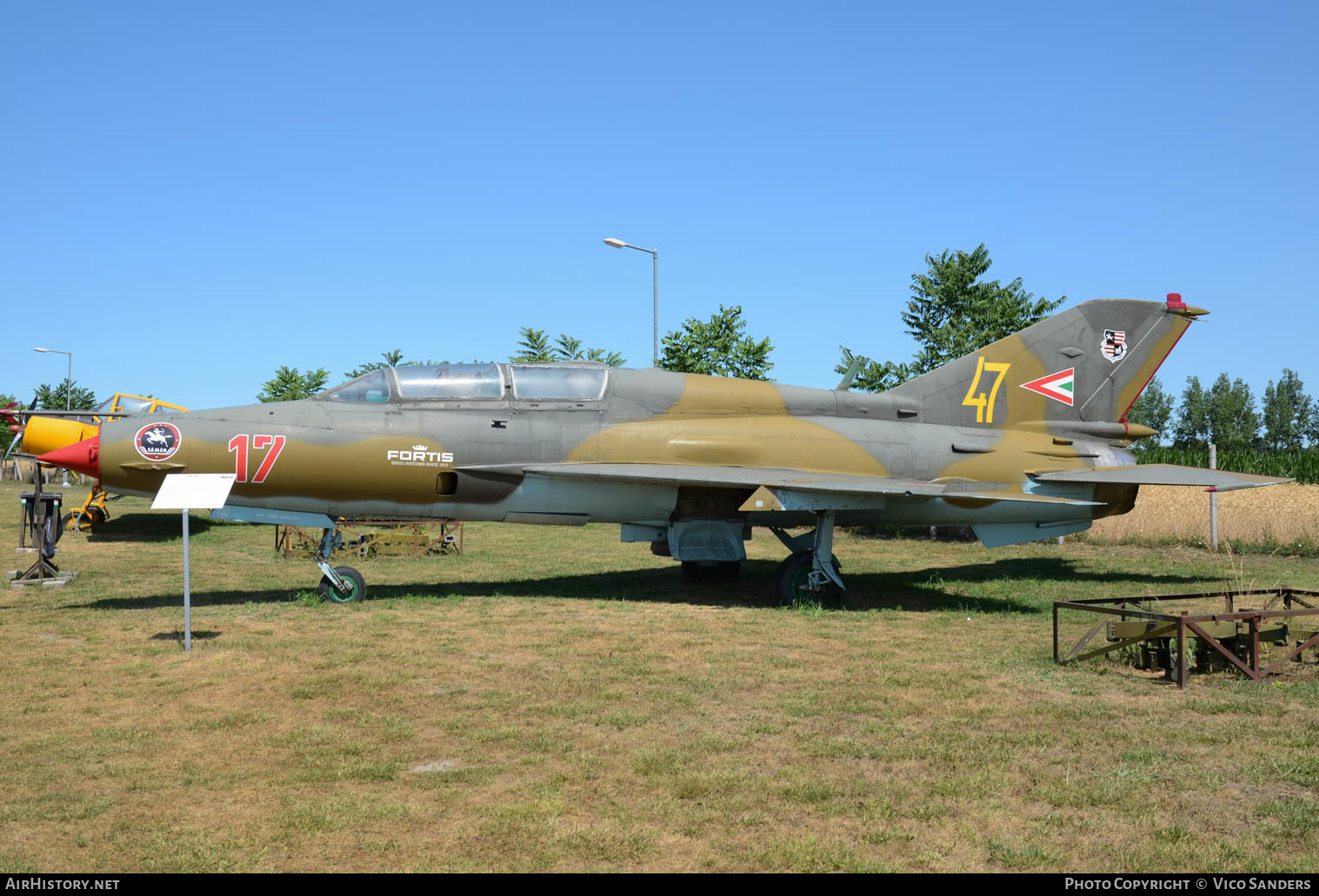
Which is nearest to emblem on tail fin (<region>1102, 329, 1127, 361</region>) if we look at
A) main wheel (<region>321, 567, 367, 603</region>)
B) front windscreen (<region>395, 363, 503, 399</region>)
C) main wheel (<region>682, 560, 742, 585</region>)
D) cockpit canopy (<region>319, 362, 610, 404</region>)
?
main wheel (<region>682, 560, 742, 585</region>)

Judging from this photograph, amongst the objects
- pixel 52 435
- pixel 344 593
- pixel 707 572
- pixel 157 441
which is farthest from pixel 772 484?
pixel 52 435

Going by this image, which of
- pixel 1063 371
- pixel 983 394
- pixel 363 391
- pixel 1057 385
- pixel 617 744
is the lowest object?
pixel 617 744

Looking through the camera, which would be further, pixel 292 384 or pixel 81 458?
pixel 292 384

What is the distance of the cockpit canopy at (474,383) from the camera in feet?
44.4

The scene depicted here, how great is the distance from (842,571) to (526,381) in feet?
26.2

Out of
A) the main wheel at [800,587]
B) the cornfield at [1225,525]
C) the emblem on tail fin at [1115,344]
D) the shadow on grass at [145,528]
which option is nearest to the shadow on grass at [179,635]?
the main wheel at [800,587]

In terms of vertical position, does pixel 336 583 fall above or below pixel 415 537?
below

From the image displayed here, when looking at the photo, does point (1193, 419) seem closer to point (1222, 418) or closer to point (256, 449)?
point (1222, 418)

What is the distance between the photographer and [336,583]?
44.0 ft

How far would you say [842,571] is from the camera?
18500 millimetres

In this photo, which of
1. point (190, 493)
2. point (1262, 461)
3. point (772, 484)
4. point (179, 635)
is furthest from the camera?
point (1262, 461)

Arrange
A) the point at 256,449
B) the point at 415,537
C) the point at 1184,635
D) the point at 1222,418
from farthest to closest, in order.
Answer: the point at 1222,418, the point at 415,537, the point at 256,449, the point at 1184,635

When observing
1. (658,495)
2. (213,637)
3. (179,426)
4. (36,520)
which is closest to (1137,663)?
(658,495)

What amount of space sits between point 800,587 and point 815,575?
0.33m
